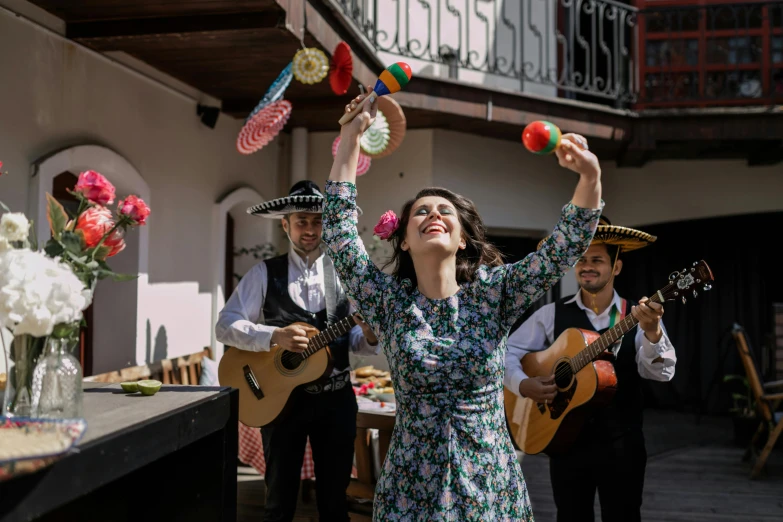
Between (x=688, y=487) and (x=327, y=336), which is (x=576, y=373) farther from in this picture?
(x=688, y=487)

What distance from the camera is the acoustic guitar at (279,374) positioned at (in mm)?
3441

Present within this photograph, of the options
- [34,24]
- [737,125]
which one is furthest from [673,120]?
[34,24]

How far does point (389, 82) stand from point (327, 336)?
5.59 ft

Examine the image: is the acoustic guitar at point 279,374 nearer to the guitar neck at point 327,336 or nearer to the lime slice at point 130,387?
the guitar neck at point 327,336

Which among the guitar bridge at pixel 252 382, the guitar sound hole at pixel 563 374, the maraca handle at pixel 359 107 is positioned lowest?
the guitar bridge at pixel 252 382

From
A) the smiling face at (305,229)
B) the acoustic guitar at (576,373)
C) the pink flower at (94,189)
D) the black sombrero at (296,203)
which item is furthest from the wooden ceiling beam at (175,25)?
the pink flower at (94,189)

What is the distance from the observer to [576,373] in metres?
3.13

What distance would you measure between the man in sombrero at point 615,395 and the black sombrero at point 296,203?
1.20 m

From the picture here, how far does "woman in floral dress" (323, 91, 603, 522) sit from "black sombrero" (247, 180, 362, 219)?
4.90 ft

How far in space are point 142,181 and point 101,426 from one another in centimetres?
390

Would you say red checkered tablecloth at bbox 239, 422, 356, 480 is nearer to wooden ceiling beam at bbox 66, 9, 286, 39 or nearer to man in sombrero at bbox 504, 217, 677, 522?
man in sombrero at bbox 504, 217, 677, 522

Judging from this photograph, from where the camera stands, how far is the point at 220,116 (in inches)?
262

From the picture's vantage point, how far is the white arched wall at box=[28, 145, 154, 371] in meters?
4.18

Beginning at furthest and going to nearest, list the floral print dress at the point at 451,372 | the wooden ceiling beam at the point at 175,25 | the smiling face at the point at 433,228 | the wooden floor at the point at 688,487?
the wooden floor at the point at 688,487, the wooden ceiling beam at the point at 175,25, the smiling face at the point at 433,228, the floral print dress at the point at 451,372
